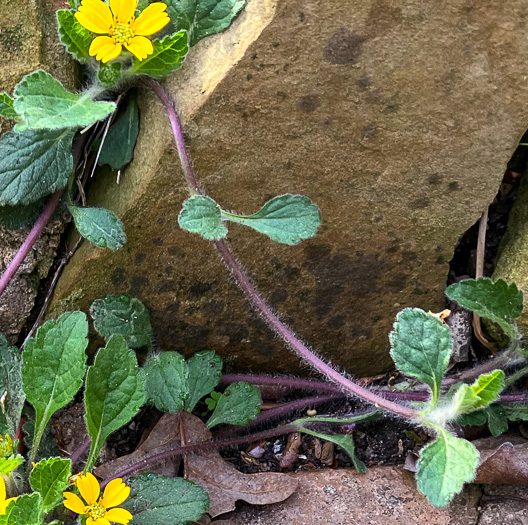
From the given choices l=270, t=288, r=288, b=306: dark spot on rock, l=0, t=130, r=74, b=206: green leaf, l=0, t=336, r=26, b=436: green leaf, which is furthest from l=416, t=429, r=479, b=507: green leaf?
l=0, t=130, r=74, b=206: green leaf

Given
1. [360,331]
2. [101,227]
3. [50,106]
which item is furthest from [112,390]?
[360,331]

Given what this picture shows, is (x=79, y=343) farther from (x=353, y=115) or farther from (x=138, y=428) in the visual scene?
(x=353, y=115)

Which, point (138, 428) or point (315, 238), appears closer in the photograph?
point (315, 238)

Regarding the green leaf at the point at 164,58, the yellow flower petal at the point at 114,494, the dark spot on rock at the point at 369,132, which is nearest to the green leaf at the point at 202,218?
the green leaf at the point at 164,58

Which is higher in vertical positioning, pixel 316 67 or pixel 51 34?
pixel 51 34

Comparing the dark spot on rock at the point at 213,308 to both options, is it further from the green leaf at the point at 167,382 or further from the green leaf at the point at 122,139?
the green leaf at the point at 122,139

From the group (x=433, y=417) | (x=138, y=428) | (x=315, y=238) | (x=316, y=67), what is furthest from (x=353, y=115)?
(x=138, y=428)

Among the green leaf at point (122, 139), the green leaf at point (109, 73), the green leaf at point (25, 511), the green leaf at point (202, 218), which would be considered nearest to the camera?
the green leaf at point (25, 511)
